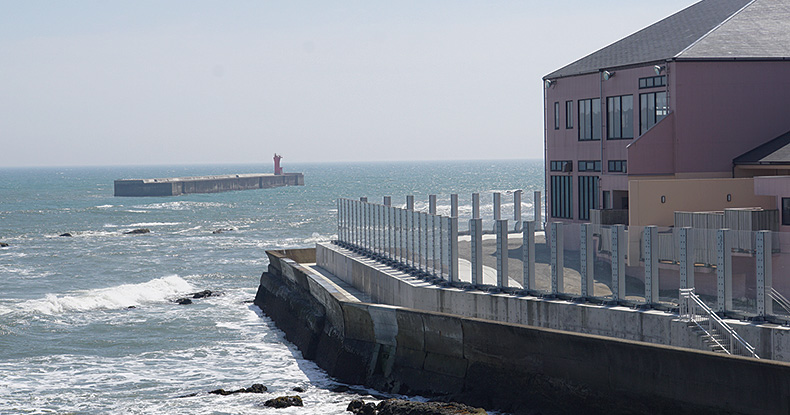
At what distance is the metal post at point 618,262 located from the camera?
54.8ft

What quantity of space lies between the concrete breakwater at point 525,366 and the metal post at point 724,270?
1527 millimetres

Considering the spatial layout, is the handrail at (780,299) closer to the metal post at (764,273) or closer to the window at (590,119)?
the metal post at (764,273)

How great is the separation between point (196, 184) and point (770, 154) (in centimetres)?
14109

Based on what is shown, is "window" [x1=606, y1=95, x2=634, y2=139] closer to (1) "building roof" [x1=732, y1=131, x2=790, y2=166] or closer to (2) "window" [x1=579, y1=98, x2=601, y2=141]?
(2) "window" [x1=579, y1=98, x2=601, y2=141]

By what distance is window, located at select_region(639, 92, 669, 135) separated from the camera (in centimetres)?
2727

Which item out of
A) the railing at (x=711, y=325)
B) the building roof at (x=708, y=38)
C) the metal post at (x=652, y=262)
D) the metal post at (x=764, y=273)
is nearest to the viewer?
the metal post at (x=764, y=273)

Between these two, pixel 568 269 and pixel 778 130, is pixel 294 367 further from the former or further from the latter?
pixel 778 130

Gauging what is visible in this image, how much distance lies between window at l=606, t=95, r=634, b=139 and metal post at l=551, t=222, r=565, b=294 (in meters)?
11.6

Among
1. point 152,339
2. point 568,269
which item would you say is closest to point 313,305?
point 152,339

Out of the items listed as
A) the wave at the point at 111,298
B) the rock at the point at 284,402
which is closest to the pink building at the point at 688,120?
the rock at the point at 284,402

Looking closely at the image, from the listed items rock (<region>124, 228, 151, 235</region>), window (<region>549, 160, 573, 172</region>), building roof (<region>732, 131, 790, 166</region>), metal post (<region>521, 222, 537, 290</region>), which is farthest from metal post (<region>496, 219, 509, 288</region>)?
rock (<region>124, 228, 151, 235</region>)

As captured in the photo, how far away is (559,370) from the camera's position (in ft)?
53.6

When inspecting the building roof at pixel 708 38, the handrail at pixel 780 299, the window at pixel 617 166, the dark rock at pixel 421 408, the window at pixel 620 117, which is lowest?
the dark rock at pixel 421 408

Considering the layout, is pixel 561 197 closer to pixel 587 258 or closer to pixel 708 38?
pixel 708 38
